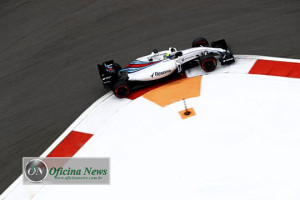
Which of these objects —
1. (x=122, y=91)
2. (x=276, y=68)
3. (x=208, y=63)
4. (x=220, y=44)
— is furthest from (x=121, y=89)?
(x=276, y=68)

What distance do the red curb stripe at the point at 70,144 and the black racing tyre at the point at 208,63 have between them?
3327 mm

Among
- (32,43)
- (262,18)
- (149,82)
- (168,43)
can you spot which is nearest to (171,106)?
(149,82)

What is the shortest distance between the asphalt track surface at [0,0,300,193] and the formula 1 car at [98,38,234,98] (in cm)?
64

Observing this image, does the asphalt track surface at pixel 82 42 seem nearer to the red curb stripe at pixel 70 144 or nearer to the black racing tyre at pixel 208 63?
the red curb stripe at pixel 70 144

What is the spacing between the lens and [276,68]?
7.89 meters

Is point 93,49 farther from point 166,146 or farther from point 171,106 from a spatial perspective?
point 166,146

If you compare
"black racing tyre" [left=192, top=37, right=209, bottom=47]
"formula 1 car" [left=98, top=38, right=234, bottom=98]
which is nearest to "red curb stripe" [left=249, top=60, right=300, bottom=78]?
"formula 1 car" [left=98, top=38, right=234, bottom=98]

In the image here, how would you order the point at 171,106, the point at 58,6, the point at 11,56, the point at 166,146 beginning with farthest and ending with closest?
the point at 58,6 → the point at 11,56 → the point at 171,106 → the point at 166,146

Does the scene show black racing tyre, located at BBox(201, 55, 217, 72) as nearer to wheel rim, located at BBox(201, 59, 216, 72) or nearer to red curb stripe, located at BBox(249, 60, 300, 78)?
wheel rim, located at BBox(201, 59, 216, 72)

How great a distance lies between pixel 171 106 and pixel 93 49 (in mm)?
3988

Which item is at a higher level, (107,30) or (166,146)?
(107,30)

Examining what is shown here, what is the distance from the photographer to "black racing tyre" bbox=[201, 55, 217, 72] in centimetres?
797

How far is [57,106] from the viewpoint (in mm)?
8312


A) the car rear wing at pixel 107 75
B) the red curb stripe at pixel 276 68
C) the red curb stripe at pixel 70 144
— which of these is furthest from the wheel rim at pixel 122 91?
the red curb stripe at pixel 276 68
